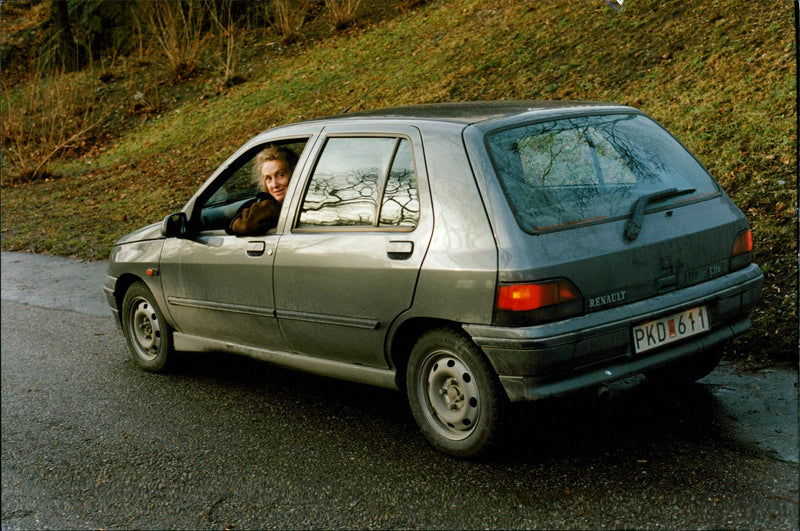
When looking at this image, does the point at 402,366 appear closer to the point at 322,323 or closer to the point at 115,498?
the point at 322,323

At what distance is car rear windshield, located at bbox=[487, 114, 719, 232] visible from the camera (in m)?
3.84

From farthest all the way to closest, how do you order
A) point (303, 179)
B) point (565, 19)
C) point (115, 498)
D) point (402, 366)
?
point (565, 19)
point (303, 179)
point (402, 366)
point (115, 498)

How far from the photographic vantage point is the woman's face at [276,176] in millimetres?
5195

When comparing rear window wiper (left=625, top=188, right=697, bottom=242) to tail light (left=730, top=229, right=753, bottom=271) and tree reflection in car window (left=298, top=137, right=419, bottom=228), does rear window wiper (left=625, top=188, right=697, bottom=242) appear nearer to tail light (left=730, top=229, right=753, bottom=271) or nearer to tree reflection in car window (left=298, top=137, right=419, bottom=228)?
tail light (left=730, top=229, right=753, bottom=271)

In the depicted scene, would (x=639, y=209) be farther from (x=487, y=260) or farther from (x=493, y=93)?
(x=493, y=93)

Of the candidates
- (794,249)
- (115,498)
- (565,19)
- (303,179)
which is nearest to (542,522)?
(115,498)

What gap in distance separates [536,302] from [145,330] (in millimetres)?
3505

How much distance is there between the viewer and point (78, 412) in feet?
17.4

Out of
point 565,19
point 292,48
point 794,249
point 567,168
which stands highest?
point 292,48

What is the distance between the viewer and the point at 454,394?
13.2 feet

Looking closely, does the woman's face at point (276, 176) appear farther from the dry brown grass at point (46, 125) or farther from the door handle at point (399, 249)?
the dry brown grass at point (46, 125)

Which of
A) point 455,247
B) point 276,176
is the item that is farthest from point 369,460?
point 276,176

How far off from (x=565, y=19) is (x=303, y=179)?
31.6 feet

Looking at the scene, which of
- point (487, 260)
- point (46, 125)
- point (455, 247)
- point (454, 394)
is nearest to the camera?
point (487, 260)
